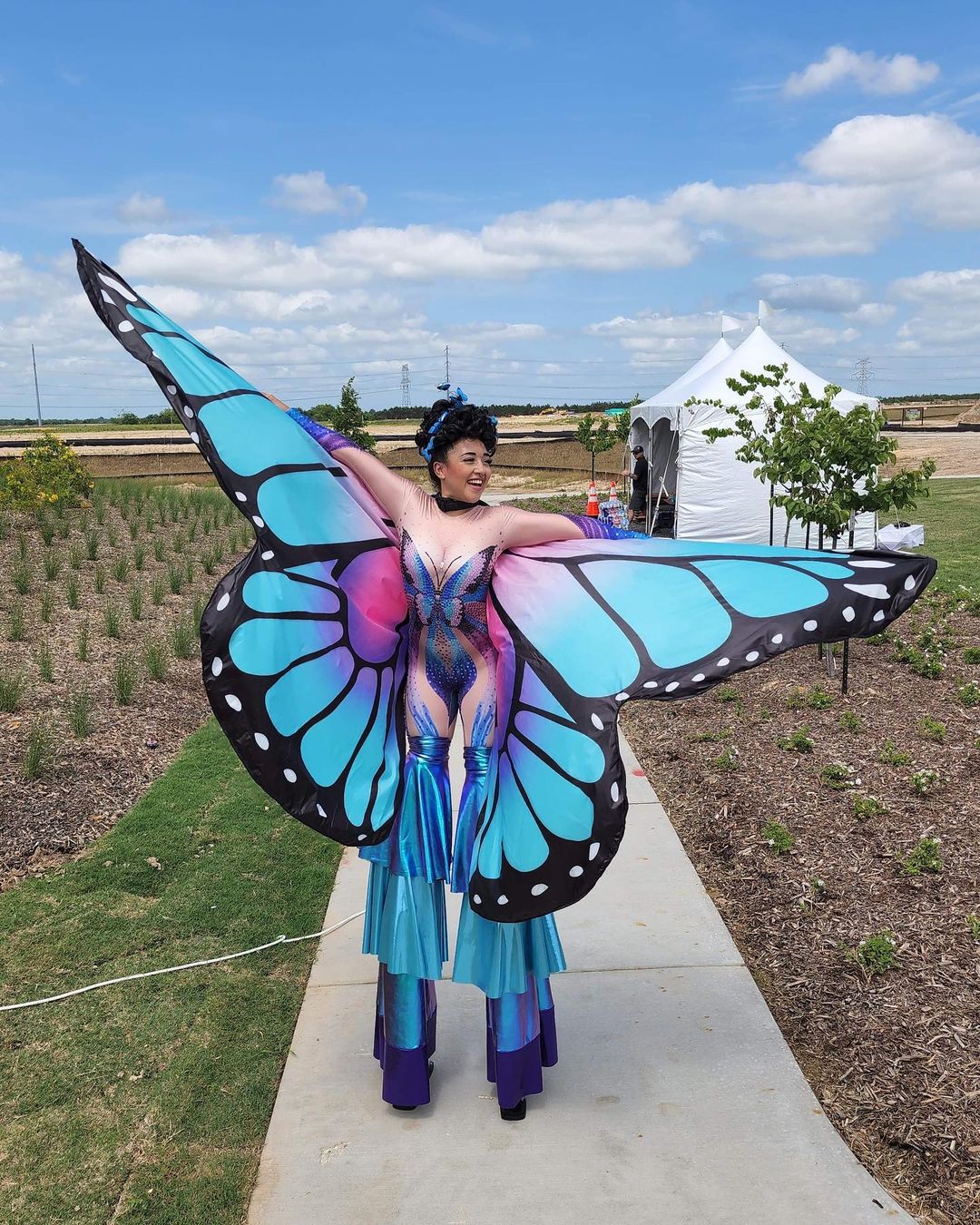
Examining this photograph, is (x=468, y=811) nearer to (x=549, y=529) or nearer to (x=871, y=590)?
(x=549, y=529)

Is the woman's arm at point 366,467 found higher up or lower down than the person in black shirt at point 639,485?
higher up

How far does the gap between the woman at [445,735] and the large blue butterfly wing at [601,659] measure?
137mm

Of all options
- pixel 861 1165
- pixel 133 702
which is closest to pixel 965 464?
pixel 133 702

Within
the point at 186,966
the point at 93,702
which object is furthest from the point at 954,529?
the point at 186,966

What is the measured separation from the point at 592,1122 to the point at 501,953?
0.66 m

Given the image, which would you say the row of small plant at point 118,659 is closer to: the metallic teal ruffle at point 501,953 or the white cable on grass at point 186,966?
the white cable on grass at point 186,966

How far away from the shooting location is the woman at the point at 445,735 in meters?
3.04

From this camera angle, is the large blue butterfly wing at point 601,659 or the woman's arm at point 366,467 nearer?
the large blue butterfly wing at point 601,659

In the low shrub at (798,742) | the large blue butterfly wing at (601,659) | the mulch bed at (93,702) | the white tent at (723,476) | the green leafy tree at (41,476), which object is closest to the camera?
the large blue butterfly wing at (601,659)

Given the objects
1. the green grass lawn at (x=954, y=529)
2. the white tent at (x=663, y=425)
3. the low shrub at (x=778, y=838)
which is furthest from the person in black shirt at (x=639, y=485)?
the low shrub at (x=778, y=838)

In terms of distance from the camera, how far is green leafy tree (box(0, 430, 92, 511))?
12359 mm

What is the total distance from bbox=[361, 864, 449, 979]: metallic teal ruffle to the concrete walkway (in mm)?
538

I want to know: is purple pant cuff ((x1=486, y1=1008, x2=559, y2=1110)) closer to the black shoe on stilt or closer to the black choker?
the black shoe on stilt

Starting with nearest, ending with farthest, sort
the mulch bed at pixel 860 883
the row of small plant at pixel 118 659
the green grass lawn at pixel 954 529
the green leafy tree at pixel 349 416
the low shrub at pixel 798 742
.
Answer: the mulch bed at pixel 860 883 → the low shrub at pixel 798 742 → the row of small plant at pixel 118 659 → the green grass lawn at pixel 954 529 → the green leafy tree at pixel 349 416
